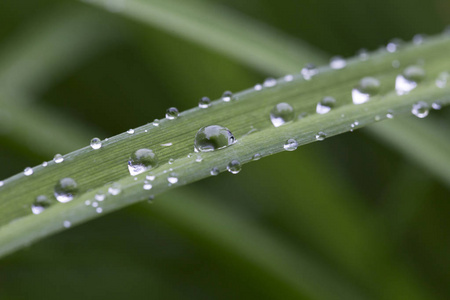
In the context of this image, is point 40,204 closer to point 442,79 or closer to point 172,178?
point 172,178

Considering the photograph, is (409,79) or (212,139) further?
(409,79)

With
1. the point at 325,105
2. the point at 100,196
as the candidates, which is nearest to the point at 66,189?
the point at 100,196

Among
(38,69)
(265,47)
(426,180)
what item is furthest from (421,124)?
(38,69)

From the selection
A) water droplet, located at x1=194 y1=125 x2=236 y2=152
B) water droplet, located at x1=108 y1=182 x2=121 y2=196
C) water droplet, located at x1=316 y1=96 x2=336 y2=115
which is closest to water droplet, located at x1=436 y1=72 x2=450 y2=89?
water droplet, located at x1=316 y1=96 x2=336 y2=115

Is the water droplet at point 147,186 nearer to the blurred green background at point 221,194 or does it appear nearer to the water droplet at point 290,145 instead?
the water droplet at point 290,145

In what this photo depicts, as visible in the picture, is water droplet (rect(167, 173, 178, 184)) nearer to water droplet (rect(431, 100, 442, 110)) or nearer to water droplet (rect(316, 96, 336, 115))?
water droplet (rect(316, 96, 336, 115))

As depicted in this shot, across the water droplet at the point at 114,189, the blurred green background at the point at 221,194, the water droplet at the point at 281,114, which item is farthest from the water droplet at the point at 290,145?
the blurred green background at the point at 221,194
